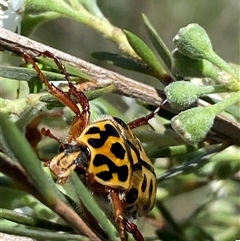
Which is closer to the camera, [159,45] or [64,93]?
[64,93]

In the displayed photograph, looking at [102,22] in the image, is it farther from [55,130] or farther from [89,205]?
[89,205]

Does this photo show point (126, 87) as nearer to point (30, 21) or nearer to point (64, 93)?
point (64, 93)

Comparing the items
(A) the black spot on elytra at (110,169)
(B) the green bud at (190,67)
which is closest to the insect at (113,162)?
(A) the black spot on elytra at (110,169)

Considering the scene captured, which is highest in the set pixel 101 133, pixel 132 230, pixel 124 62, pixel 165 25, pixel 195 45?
pixel 195 45

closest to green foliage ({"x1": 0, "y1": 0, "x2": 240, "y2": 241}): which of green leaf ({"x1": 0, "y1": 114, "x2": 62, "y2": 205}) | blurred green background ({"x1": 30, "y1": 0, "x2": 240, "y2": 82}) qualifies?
green leaf ({"x1": 0, "y1": 114, "x2": 62, "y2": 205})

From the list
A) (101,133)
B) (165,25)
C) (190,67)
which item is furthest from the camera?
(165,25)

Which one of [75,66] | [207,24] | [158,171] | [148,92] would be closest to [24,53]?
[75,66]

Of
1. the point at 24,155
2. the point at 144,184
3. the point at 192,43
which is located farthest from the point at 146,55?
the point at 24,155

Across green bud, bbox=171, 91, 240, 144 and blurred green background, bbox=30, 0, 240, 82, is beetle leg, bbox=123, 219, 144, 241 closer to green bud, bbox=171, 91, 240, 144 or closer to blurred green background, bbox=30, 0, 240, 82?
green bud, bbox=171, 91, 240, 144
